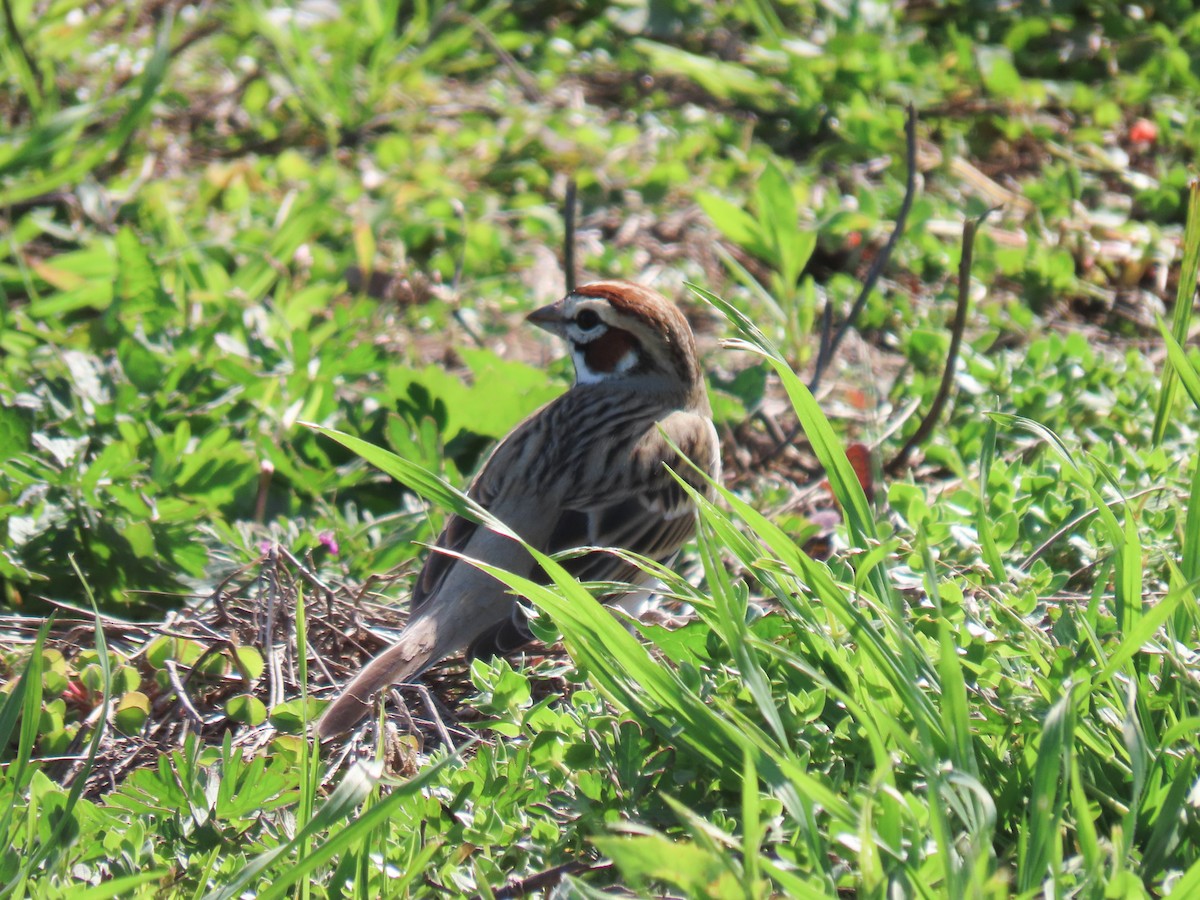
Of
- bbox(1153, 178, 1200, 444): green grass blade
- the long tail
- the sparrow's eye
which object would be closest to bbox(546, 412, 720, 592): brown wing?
the sparrow's eye

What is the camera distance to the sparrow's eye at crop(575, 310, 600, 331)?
12.9ft

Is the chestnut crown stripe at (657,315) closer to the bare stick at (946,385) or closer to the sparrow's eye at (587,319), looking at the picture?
the sparrow's eye at (587,319)

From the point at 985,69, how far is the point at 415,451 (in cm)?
357

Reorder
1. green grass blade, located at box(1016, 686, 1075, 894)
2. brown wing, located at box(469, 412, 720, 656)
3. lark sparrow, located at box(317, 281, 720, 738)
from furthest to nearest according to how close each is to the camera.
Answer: brown wing, located at box(469, 412, 720, 656) < lark sparrow, located at box(317, 281, 720, 738) < green grass blade, located at box(1016, 686, 1075, 894)

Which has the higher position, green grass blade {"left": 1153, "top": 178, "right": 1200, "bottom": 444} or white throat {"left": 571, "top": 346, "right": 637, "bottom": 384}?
green grass blade {"left": 1153, "top": 178, "right": 1200, "bottom": 444}

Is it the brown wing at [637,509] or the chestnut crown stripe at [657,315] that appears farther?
the chestnut crown stripe at [657,315]

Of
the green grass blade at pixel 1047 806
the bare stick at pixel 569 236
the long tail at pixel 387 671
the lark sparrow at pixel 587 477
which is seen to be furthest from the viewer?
the bare stick at pixel 569 236

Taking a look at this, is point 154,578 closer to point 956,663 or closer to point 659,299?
point 659,299

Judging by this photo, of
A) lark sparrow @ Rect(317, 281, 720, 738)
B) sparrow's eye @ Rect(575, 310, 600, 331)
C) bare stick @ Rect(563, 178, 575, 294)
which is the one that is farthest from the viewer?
bare stick @ Rect(563, 178, 575, 294)

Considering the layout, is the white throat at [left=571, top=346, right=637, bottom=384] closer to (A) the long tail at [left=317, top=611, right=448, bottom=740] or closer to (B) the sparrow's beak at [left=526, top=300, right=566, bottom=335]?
(B) the sparrow's beak at [left=526, top=300, right=566, bottom=335]

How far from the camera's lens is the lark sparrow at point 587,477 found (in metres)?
3.07

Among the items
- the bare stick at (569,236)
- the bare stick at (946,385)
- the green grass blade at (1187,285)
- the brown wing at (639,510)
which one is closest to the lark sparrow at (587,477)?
the brown wing at (639,510)

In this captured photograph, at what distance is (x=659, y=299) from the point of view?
3934 mm

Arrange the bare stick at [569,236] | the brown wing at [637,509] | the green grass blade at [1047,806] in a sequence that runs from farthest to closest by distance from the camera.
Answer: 1. the bare stick at [569,236]
2. the brown wing at [637,509]
3. the green grass blade at [1047,806]
